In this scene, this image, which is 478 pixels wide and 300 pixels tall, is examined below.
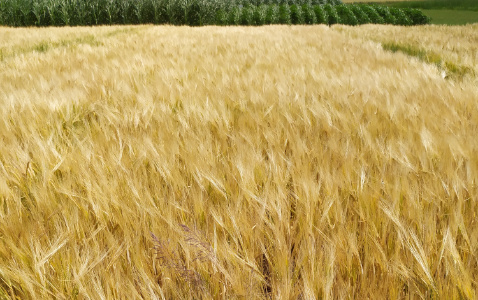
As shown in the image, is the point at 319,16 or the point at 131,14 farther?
the point at 319,16

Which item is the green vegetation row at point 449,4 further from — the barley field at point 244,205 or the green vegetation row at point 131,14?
the barley field at point 244,205

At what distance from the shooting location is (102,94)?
1.69 meters

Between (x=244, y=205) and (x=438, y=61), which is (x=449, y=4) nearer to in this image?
(x=438, y=61)

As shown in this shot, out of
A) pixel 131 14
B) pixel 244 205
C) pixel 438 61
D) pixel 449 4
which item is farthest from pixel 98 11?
pixel 449 4

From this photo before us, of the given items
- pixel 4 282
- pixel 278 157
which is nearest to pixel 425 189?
pixel 278 157

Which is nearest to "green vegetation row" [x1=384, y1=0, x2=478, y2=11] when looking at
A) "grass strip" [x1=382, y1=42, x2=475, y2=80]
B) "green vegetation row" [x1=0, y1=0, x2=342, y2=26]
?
"green vegetation row" [x1=0, y1=0, x2=342, y2=26]

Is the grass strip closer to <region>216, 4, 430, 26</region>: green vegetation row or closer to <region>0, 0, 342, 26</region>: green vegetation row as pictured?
<region>0, 0, 342, 26</region>: green vegetation row

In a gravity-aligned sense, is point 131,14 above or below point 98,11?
below

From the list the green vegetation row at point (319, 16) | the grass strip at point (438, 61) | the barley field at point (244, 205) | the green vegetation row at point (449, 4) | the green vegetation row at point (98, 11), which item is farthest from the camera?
the green vegetation row at point (449, 4)

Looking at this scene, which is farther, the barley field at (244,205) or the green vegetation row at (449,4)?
the green vegetation row at (449,4)

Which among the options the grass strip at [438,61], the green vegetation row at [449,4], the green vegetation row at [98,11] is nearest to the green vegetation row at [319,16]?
the green vegetation row at [98,11]

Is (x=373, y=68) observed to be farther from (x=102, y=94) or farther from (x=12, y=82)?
(x=12, y=82)

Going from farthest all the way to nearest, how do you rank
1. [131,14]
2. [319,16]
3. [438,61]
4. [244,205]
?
[319,16]
[131,14]
[438,61]
[244,205]

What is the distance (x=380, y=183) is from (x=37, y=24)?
1861 centimetres
